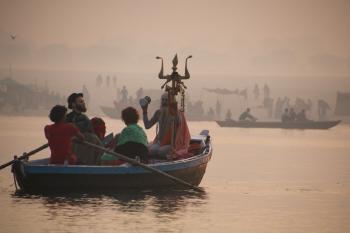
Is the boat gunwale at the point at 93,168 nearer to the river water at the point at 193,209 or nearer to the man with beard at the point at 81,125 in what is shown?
the river water at the point at 193,209

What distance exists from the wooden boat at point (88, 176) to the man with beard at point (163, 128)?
115 cm

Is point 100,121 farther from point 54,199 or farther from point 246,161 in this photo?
point 246,161

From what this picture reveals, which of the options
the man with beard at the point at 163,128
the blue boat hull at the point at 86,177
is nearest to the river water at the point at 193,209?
the blue boat hull at the point at 86,177

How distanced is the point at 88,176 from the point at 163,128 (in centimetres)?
400

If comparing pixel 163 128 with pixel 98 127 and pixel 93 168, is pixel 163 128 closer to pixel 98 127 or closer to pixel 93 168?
pixel 98 127

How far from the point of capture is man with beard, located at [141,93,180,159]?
126 ft

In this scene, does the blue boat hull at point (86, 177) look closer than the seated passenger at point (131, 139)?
Yes

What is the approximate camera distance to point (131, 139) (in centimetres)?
3647

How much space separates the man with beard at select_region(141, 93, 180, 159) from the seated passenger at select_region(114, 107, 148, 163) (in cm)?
180

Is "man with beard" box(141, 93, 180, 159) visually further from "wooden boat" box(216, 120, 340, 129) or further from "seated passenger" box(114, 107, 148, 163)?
"wooden boat" box(216, 120, 340, 129)

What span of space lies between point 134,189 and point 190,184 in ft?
7.55

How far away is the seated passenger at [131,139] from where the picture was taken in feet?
119

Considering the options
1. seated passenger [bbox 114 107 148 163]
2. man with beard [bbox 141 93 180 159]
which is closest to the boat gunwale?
seated passenger [bbox 114 107 148 163]

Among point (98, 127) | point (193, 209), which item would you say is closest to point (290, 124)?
point (98, 127)
